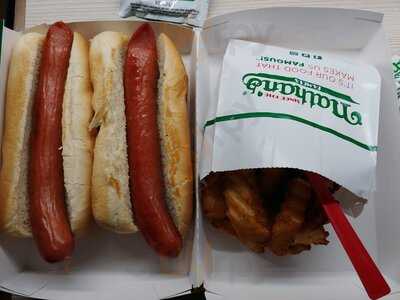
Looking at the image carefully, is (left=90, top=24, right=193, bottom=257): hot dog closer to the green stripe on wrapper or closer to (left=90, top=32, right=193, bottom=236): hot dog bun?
(left=90, top=32, right=193, bottom=236): hot dog bun

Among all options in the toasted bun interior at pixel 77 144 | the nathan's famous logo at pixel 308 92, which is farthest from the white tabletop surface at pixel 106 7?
the nathan's famous logo at pixel 308 92

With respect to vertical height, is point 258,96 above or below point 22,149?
above

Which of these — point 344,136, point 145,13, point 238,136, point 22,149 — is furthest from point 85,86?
point 344,136

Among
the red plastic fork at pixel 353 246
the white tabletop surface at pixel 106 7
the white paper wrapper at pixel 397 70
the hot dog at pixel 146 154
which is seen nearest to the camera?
the red plastic fork at pixel 353 246

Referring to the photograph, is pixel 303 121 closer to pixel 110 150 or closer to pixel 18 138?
pixel 110 150

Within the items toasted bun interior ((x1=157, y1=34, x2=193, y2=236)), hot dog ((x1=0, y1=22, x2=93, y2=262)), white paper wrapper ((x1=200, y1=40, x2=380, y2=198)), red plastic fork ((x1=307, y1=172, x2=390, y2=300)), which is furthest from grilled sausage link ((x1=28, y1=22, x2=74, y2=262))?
red plastic fork ((x1=307, y1=172, x2=390, y2=300))

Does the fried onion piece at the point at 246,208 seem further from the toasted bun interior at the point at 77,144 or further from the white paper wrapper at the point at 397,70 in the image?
the white paper wrapper at the point at 397,70

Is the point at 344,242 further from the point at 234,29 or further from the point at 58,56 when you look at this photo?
the point at 58,56

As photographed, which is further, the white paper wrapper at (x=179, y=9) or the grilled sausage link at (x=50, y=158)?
the white paper wrapper at (x=179, y=9)
